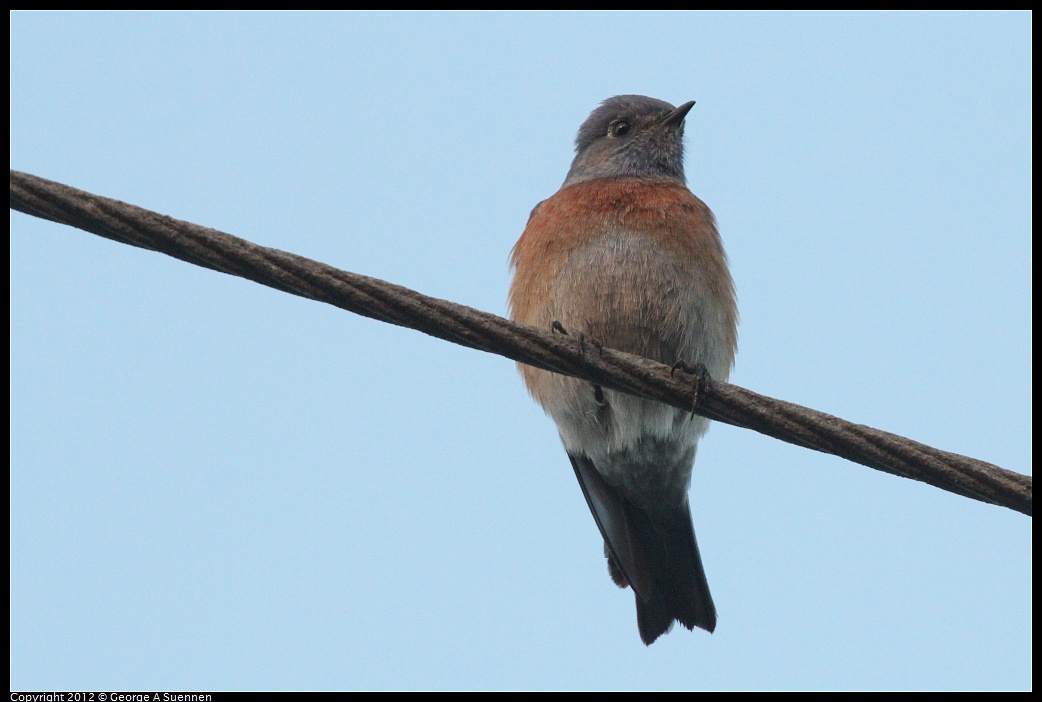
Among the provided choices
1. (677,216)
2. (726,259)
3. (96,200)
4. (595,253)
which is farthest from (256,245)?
(726,259)

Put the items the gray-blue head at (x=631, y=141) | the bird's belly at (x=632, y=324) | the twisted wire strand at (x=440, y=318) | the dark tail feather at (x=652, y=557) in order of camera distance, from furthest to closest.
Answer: the gray-blue head at (x=631, y=141) < the dark tail feather at (x=652, y=557) < the bird's belly at (x=632, y=324) < the twisted wire strand at (x=440, y=318)

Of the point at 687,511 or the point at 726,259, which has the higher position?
the point at 726,259

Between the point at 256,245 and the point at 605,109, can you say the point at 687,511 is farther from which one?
the point at 256,245

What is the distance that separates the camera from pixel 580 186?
21.9 feet

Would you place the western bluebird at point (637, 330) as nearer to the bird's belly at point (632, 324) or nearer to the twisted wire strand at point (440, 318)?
the bird's belly at point (632, 324)

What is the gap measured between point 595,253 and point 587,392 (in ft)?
2.57

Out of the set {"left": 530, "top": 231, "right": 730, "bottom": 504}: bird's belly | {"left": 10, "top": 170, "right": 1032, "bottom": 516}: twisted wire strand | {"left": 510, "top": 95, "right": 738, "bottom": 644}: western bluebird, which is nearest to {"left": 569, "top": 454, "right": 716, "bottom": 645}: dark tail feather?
{"left": 510, "top": 95, "right": 738, "bottom": 644}: western bluebird

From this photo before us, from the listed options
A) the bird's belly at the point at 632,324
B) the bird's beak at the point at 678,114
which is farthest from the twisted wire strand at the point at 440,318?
the bird's beak at the point at 678,114

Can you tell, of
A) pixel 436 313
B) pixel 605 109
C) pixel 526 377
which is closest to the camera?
pixel 436 313

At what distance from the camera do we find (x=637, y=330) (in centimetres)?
594

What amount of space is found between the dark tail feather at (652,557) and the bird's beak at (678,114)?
2.53 meters

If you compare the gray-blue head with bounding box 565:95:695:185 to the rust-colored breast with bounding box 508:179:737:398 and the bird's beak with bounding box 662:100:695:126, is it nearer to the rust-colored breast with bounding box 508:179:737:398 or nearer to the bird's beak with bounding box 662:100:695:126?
the bird's beak with bounding box 662:100:695:126

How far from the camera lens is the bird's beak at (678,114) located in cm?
745

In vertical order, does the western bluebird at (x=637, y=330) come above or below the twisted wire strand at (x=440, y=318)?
above
